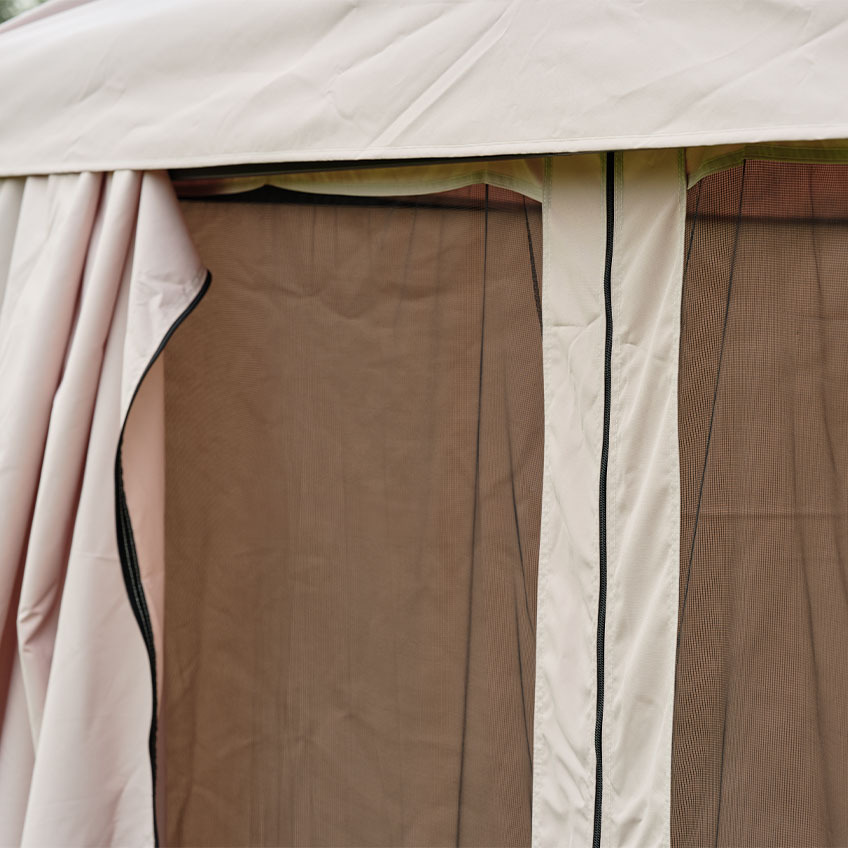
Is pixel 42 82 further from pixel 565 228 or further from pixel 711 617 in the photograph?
pixel 711 617

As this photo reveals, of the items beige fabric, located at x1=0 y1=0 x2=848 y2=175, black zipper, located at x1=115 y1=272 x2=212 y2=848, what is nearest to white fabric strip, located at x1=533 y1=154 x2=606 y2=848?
beige fabric, located at x1=0 y1=0 x2=848 y2=175

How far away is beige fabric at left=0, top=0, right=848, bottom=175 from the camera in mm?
926

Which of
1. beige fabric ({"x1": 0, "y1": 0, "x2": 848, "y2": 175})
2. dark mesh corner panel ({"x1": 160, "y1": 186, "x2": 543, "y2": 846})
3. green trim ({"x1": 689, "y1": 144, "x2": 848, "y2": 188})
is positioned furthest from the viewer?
dark mesh corner panel ({"x1": 160, "y1": 186, "x2": 543, "y2": 846})

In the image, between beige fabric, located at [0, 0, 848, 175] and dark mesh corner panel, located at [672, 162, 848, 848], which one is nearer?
beige fabric, located at [0, 0, 848, 175]

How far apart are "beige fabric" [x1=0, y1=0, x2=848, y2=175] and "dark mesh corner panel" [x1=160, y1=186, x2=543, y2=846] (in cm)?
15

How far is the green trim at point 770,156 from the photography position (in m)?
1.03

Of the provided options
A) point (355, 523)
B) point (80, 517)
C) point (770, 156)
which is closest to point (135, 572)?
point (80, 517)

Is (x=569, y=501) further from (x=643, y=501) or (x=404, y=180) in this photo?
(x=404, y=180)

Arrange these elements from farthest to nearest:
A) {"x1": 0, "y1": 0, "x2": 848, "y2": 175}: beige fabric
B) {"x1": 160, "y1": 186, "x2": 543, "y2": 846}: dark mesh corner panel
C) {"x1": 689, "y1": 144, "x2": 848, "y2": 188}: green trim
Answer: {"x1": 160, "y1": 186, "x2": 543, "y2": 846}: dark mesh corner panel
{"x1": 689, "y1": 144, "x2": 848, "y2": 188}: green trim
{"x1": 0, "y1": 0, "x2": 848, "y2": 175}: beige fabric

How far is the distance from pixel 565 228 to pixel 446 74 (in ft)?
0.74

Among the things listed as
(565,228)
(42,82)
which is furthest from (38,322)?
(565,228)

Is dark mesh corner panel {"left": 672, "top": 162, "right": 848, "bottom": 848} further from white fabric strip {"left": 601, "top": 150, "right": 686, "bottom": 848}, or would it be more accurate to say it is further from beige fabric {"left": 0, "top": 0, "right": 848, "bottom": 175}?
beige fabric {"left": 0, "top": 0, "right": 848, "bottom": 175}

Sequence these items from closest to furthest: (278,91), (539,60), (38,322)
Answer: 1. (539,60)
2. (278,91)
3. (38,322)

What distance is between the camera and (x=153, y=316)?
1.22 meters
